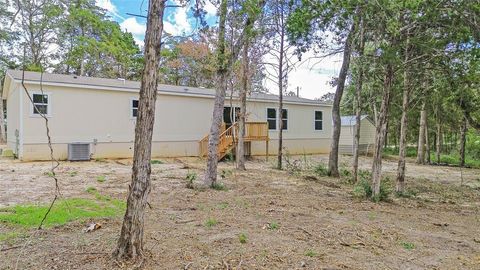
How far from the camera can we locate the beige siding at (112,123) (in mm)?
13172

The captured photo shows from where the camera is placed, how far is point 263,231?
455 cm

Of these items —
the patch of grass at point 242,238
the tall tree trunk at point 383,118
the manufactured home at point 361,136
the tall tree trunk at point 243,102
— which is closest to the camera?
the patch of grass at point 242,238

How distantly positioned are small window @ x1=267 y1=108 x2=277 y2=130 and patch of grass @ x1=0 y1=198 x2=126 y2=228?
13.4 metres

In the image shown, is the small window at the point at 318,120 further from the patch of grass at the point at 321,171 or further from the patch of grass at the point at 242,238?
the patch of grass at the point at 242,238

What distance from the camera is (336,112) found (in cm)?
1180

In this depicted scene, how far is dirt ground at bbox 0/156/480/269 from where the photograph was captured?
3.52 metres

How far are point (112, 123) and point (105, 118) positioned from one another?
0.34 m

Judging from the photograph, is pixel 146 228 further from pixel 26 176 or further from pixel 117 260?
pixel 26 176

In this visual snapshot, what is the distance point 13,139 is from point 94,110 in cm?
389

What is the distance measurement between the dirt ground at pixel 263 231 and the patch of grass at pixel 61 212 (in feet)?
1.11

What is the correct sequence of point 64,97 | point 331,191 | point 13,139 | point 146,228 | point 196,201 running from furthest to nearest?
1. point 13,139
2. point 64,97
3. point 331,191
4. point 196,201
5. point 146,228

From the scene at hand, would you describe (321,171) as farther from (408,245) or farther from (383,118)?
(408,245)

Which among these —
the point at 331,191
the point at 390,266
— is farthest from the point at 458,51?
the point at 390,266

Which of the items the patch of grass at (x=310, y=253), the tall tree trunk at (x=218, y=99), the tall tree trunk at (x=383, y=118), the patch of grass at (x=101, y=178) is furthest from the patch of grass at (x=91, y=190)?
the tall tree trunk at (x=383, y=118)
